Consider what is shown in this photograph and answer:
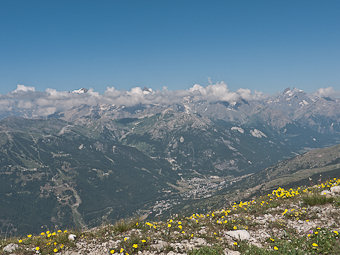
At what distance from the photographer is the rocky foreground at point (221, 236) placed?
11453 mm

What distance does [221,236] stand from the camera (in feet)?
43.5

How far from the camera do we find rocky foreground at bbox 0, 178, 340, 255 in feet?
37.6

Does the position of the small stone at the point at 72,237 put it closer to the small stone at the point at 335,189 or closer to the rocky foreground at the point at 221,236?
the rocky foreground at the point at 221,236

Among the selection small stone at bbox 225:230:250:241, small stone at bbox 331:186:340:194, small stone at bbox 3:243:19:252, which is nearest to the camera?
small stone at bbox 3:243:19:252

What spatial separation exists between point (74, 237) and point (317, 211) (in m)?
15.4

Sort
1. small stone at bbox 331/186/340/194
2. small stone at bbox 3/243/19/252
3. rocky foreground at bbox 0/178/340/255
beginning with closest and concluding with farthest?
rocky foreground at bbox 0/178/340/255 < small stone at bbox 3/243/19/252 < small stone at bbox 331/186/340/194

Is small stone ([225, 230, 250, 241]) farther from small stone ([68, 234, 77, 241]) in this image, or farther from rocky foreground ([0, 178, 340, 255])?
small stone ([68, 234, 77, 241])

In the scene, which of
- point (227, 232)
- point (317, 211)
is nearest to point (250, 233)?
point (227, 232)

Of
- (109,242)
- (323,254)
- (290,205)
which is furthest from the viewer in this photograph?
(290,205)

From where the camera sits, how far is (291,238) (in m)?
12.4

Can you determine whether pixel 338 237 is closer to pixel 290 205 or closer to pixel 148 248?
pixel 290 205

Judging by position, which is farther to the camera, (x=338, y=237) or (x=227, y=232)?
(x=227, y=232)

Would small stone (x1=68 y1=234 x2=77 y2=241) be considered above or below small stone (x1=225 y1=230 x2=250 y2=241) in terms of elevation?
above

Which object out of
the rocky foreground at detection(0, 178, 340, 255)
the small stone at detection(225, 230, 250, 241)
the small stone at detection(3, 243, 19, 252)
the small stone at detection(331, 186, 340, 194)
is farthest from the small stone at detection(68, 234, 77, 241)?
the small stone at detection(331, 186, 340, 194)
